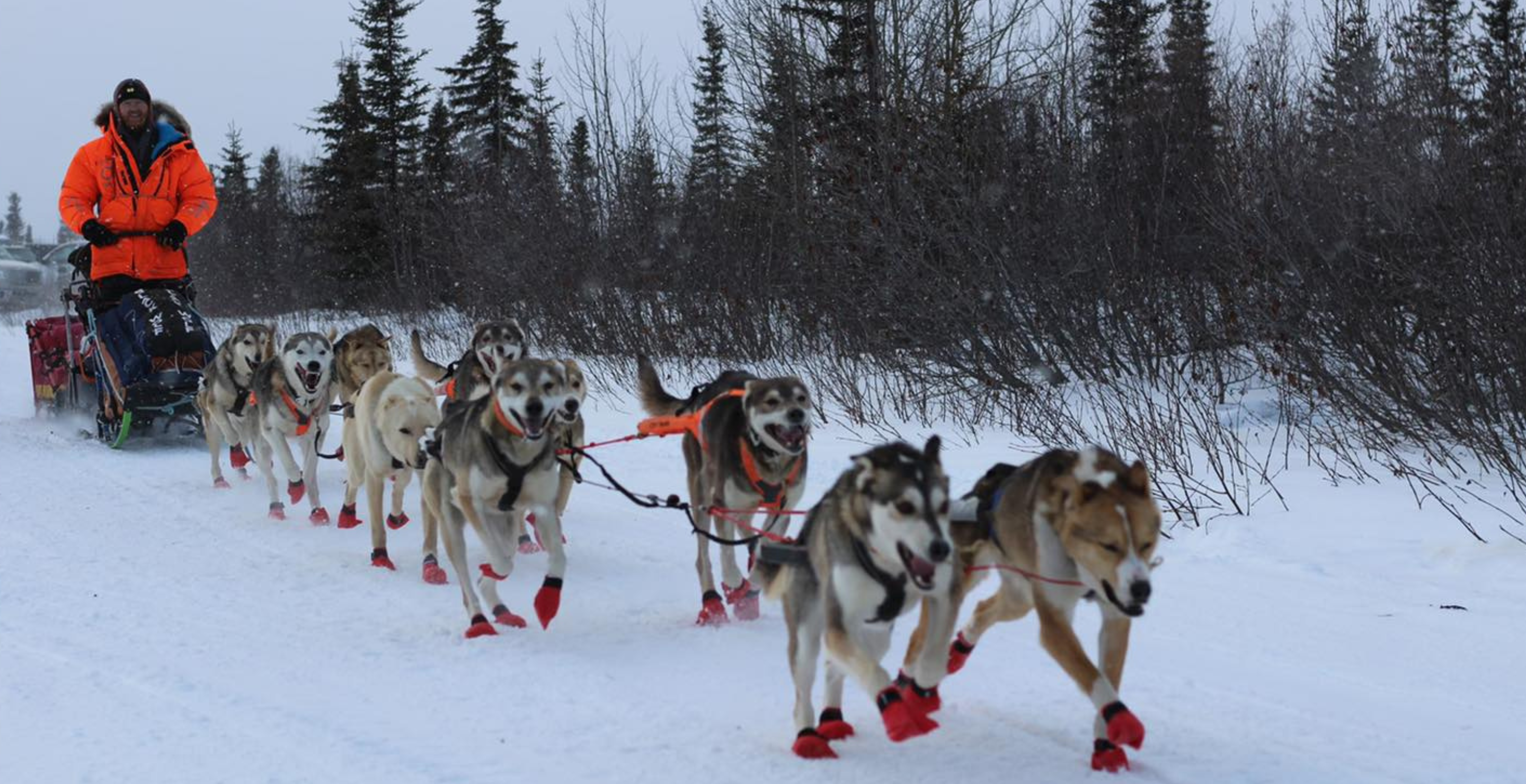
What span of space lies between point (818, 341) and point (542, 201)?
4661 millimetres

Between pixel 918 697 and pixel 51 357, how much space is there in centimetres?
964

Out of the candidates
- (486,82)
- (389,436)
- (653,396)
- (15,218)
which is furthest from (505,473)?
(15,218)

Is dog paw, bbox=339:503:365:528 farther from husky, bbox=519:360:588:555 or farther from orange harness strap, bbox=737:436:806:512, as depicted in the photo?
orange harness strap, bbox=737:436:806:512

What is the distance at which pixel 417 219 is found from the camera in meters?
22.3

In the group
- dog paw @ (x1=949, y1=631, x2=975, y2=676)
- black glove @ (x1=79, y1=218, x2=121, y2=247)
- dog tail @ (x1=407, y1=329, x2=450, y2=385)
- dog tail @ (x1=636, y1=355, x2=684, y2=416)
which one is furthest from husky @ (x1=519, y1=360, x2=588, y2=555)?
black glove @ (x1=79, y1=218, x2=121, y2=247)

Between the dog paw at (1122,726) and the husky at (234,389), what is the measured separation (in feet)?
19.7

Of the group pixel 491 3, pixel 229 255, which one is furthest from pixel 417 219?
pixel 229 255

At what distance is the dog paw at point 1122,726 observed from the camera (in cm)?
276

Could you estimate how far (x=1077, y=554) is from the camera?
2793mm

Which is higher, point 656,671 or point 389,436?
point 389,436

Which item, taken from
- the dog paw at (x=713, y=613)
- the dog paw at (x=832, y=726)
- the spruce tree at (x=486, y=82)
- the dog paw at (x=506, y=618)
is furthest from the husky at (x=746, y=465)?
the spruce tree at (x=486, y=82)

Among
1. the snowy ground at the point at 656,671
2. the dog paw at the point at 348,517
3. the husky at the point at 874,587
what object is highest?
the husky at the point at 874,587

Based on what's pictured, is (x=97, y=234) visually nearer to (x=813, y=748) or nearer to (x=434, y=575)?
(x=434, y=575)

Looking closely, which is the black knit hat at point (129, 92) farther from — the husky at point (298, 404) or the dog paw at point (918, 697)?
the dog paw at point (918, 697)
